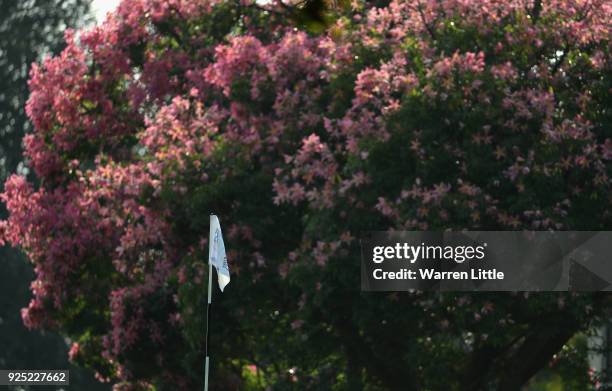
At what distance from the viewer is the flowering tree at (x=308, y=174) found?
15.7 metres

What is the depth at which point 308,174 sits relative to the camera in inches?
662

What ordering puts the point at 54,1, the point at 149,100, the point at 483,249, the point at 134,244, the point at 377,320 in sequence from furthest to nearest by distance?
the point at 54,1
the point at 149,100
the point at 134,244
the point at 377,320
the point at 483,249

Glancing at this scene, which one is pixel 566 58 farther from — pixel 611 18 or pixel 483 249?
pixel 483 249

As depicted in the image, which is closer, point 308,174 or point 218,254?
point 218,254

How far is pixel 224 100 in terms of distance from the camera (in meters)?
19.7

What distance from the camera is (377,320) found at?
17062mm

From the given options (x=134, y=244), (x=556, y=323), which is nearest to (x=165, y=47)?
(x=134, y=244)

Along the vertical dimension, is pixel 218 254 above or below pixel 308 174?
below

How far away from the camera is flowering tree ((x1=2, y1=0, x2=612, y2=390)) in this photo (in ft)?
51.4

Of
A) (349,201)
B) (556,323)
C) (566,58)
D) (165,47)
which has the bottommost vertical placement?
(556,323)

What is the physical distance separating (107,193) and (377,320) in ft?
15.8

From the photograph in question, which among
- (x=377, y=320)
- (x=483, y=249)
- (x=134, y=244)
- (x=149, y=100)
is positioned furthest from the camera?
(x=149, y=100)

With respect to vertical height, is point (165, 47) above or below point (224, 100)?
above

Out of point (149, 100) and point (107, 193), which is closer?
point (107, 193)
